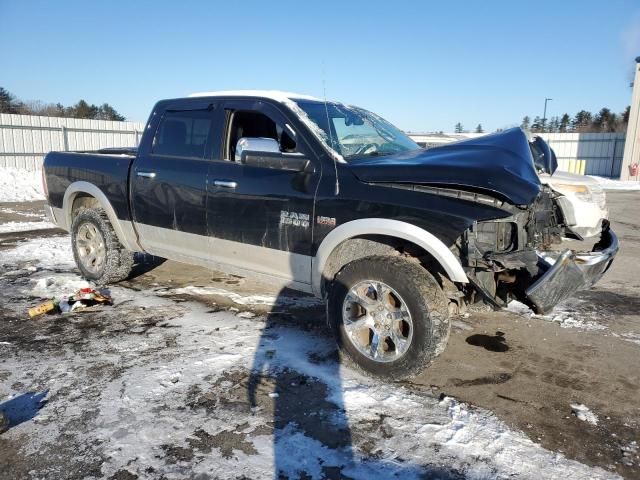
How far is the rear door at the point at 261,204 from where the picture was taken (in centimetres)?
370

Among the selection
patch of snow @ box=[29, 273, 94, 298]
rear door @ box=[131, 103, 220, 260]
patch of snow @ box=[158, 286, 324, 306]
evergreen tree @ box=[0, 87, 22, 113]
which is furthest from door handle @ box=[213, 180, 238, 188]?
evergreen tree @ box=[0, 87, 22, 113]

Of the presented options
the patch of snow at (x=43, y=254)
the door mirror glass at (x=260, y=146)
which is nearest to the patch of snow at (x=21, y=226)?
the patch of snow at (x=43, y=254)

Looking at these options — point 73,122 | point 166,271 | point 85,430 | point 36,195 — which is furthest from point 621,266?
point 73,122

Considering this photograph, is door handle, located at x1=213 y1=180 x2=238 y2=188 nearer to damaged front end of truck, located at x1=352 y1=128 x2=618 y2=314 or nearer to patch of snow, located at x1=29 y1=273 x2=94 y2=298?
damaged front end of truck, located at x1=352 y1=128 x2=618 y2=314

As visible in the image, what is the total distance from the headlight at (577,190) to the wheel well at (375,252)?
6.63 feet

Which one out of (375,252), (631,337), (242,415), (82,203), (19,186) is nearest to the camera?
(242,415)

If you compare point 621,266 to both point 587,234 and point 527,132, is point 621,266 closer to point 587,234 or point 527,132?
point 587,234

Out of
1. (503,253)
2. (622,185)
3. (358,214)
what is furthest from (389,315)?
(622,185)

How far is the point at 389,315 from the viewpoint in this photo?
3.33m

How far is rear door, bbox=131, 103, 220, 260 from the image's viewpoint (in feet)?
14.4

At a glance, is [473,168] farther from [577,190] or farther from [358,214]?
[577,190]

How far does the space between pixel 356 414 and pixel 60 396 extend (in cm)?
186

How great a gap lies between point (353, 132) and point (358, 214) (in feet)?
3.48

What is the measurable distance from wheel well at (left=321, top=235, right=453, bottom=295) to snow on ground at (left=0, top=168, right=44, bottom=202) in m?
13.4
